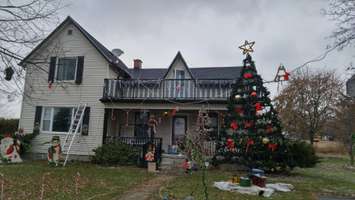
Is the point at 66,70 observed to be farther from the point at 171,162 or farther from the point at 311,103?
the point at 311,103

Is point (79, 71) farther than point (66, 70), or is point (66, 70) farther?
point (66, 70)

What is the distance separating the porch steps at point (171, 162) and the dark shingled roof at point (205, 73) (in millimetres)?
5766

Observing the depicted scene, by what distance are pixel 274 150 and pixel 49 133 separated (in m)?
11.2

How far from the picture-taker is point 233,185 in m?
7.47

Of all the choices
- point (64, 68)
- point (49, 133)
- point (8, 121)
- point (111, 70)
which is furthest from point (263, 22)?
point (8, 121)

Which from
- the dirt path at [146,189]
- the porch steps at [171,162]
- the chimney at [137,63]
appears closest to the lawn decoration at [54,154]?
the porch steps at [171,162]

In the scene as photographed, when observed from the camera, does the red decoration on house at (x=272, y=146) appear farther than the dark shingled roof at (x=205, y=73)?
No

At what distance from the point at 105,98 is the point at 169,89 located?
330cm

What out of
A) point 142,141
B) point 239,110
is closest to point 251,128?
point 239,110

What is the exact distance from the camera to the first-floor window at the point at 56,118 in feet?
45.8

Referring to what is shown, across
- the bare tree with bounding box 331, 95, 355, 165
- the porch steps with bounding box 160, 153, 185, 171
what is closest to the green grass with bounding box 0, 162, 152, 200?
the porch steps with bounding box 160, 153, 185, 171

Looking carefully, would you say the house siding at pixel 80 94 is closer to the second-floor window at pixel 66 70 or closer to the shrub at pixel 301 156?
the second-floor window at pixel 66 70

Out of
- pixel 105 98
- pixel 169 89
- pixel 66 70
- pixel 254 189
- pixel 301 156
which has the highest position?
pixel 66 70

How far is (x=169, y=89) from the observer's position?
12984 mm
